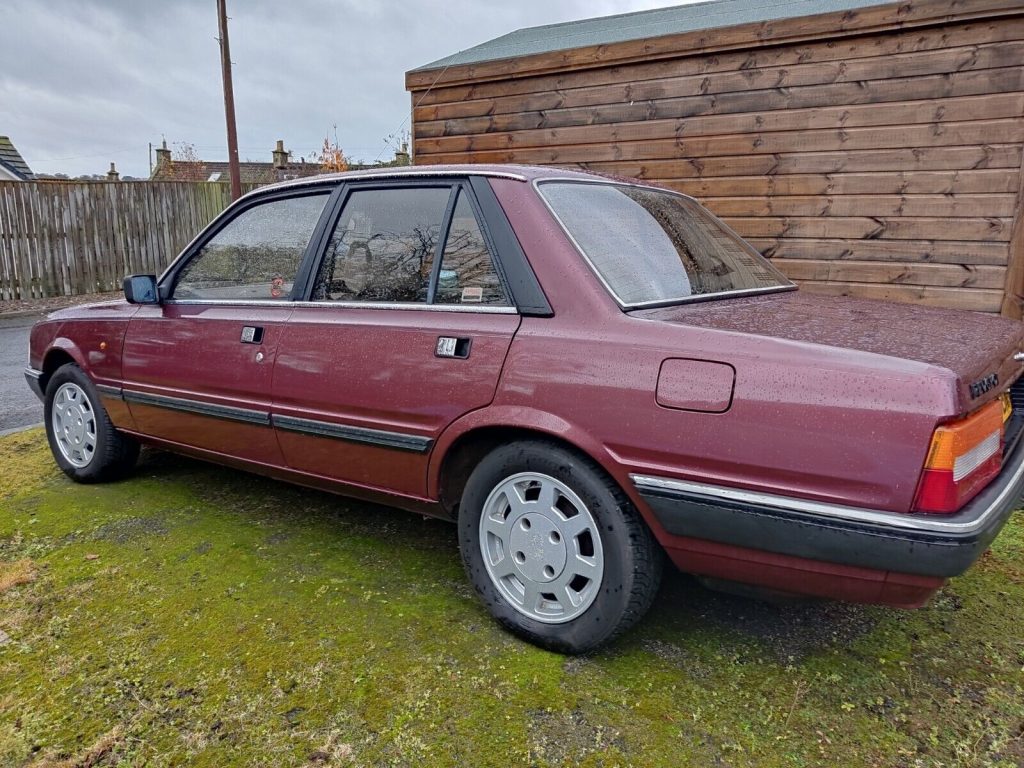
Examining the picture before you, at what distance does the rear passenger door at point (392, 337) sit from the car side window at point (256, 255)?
0.21 m

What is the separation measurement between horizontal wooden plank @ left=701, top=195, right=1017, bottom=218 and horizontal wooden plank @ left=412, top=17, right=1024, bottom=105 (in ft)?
3.06

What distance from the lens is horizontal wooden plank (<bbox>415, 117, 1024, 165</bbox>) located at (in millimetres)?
4562

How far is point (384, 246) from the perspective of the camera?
9.55 ft

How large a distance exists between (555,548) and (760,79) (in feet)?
14.2

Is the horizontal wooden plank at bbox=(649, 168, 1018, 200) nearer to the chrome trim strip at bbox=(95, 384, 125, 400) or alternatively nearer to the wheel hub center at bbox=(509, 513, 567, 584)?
the wheel hub center at bbox=(509, 513, 567, 584)

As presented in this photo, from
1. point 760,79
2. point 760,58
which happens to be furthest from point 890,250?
point 760,58

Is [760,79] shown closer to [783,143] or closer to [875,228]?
[783,143]

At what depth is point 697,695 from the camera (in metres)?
2.21

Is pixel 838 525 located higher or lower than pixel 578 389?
lower

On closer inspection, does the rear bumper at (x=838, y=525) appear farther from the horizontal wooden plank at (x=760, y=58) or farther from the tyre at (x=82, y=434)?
the horizontal wooden plank at (x=760, y=58)

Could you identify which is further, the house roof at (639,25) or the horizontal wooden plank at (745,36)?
the house roof at (639,25)

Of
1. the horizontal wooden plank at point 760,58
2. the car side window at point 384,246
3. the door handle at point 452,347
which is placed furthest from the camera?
the horizontal wooden plank at point 760,58

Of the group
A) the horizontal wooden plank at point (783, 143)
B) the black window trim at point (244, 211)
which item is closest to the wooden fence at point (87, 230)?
the horizontal wooden plank at point (783, 143)

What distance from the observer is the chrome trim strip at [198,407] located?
316cm
